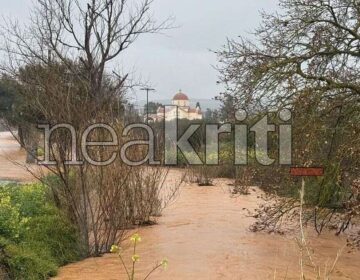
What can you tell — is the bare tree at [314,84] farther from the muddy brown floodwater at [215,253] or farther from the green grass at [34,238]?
the green grass at [34,238]

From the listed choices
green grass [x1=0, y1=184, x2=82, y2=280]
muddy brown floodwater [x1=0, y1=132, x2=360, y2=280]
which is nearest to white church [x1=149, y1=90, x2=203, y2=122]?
muddy brown floodwater [x1=0, y1=132, x2=360, y2=280]

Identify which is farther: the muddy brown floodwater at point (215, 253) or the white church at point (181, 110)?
the white church at point (181, 110)

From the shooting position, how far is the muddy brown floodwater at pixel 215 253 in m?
7.45

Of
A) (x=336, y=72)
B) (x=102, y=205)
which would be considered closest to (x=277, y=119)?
(x=336, y=72)

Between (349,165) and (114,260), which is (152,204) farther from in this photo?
A: (349,165)

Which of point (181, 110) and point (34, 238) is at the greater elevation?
point (181, 110)

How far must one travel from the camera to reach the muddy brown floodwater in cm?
745

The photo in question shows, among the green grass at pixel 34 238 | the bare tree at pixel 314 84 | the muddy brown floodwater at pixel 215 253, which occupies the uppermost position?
the bare tree at pixel 314 84

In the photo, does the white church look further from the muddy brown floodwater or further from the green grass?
the green grass

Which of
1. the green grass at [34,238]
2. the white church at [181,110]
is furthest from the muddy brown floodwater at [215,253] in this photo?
the white church at [181,110]

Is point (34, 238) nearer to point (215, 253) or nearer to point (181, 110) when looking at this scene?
point (215, 253)

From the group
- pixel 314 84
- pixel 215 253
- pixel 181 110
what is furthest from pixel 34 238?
pixel 181 110

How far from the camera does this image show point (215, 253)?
340 inches

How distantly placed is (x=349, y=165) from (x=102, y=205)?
13.2 ft
